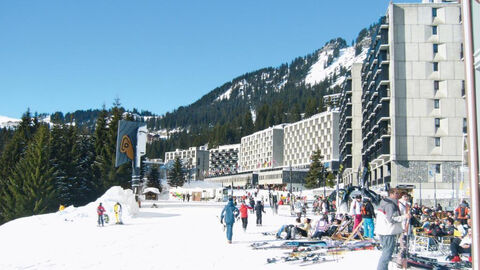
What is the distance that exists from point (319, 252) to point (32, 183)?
46.9 metres

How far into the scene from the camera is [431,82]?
52.8 metres

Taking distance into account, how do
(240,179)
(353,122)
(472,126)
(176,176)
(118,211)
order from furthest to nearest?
(240,179), (176,176), (353,122), (118,211), (472,126)

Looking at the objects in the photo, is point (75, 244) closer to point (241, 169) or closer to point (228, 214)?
point (228, 214)

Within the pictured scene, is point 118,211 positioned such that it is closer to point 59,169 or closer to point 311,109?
point 59,169

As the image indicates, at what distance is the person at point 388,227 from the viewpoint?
8039 millimetres

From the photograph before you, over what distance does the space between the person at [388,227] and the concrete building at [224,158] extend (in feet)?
575

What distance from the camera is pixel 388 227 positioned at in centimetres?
814

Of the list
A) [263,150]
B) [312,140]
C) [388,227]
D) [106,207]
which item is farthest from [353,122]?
[388,227]

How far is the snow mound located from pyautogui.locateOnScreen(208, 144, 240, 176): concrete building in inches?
5975

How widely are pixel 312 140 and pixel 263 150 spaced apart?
79.2ft

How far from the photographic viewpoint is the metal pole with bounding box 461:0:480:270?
6.19 metres

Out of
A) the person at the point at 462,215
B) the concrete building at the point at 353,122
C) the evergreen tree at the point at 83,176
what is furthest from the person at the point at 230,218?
the concrete building at the point at 353,122

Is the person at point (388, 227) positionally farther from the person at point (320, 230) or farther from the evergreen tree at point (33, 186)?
the evergreen tree at point (33, 186)

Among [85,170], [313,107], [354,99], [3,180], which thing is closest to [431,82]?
[354,99]
